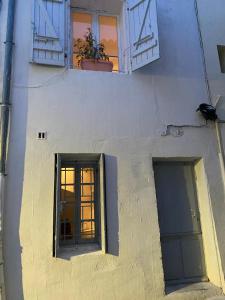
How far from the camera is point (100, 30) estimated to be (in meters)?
4.64

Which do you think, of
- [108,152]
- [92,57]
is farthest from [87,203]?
[92,57]

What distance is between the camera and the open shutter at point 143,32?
416 centimetres

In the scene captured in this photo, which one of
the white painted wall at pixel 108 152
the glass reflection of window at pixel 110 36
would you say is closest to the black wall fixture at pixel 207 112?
the white painted wall at pixel 108 152

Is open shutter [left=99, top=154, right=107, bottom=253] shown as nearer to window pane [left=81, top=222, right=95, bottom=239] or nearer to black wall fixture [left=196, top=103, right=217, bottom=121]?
window pane [left=81, top=222, right=95, bottom=239]

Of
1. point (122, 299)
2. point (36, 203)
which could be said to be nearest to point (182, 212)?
point (122, 299)

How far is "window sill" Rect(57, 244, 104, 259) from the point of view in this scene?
346 centimetres

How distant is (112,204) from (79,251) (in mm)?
761

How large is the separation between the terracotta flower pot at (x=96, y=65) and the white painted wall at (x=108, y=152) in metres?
0.17

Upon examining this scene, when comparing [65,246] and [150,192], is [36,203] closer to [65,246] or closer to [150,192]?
[65,246]

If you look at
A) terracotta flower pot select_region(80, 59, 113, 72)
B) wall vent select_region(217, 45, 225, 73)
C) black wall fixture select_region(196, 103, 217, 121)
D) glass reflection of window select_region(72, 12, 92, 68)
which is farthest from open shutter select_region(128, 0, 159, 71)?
wall vent select_region(217, 45, 225, 73)

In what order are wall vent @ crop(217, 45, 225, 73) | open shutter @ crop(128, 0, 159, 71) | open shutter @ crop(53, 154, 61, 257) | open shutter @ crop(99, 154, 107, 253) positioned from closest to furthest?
open shutter @ crop(53, 154, 61, 257)
open shutter @ crop(99, 154, 107, 253)
open shutter @ crop(128, 0, 159, 71)
wall vent @ crop(217, 45, 225, 73)

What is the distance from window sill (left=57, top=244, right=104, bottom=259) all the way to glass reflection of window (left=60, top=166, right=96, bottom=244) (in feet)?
0.37

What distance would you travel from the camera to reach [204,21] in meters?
4.90

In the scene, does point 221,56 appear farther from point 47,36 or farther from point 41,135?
point 41,135
